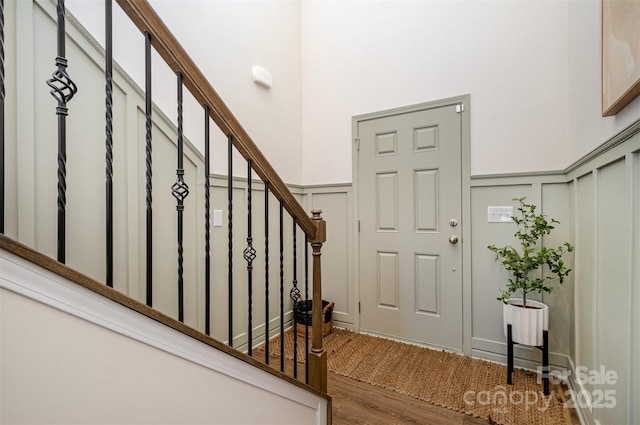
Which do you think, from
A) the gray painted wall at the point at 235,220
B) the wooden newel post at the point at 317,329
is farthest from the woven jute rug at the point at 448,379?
the wooden newel post at the point at 317,329

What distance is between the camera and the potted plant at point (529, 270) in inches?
76.9

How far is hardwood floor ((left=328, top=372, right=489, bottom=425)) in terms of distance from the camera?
1706mm

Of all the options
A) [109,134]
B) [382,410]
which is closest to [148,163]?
[109,134]

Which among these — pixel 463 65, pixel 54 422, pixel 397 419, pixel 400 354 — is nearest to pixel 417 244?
pixel 400 354

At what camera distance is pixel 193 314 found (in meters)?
2.04

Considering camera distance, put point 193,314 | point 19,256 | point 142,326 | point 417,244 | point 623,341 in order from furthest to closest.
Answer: point 417,244
point 193,314
point 623,341
point 142,326
point 19,256

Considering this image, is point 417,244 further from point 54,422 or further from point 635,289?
point 54,422

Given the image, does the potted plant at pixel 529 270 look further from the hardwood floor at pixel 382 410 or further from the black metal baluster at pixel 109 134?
the black metal baluster at pixel 109 134

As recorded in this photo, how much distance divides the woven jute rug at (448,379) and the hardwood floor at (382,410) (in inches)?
2.3

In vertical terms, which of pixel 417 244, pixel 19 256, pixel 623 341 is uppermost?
pixel 19 256

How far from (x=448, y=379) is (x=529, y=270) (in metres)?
0.92

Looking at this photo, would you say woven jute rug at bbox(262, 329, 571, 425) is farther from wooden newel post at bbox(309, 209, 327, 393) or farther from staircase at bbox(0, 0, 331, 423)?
wooden newel post at bbox(309, 209, 327, 393)

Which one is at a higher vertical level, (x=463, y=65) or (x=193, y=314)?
(x=463, y=65)

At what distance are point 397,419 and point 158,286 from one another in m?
1.58
